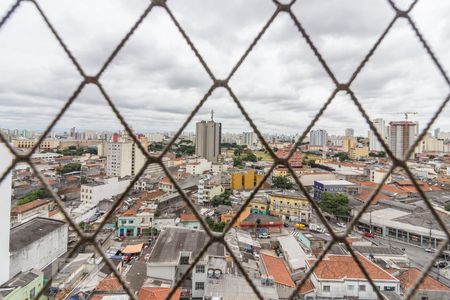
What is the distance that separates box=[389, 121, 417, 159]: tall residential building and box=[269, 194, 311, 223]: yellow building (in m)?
5.46

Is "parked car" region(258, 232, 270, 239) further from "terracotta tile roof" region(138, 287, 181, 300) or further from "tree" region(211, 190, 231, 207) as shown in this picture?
"terracotta tile roof" region(138, 287, 181, 300)

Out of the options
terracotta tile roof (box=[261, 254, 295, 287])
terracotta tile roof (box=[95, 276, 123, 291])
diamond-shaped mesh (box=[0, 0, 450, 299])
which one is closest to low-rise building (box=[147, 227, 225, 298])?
terracotta tile roof (box=[95, 276, 123, 291])

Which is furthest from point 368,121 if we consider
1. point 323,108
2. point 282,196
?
point 282,196

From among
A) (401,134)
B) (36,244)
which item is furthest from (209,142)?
(36,244)

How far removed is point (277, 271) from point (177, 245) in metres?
1.99

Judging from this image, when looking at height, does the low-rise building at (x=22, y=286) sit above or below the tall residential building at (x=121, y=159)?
below

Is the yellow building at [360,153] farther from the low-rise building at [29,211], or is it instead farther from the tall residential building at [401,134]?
the low-rise building at [29,211]

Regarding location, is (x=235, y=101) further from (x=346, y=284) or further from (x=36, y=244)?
(x=36, y=244)

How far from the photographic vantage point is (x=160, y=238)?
19.8ft

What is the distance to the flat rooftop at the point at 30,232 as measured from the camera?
17.4 feet

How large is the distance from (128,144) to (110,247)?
881 centimetres

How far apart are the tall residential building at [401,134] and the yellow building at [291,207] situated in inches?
215

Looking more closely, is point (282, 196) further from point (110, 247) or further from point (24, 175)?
point (24, 175)

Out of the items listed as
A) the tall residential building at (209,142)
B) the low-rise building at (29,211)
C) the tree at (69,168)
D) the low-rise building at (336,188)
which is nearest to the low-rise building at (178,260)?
the low-rise building at (29,211)
